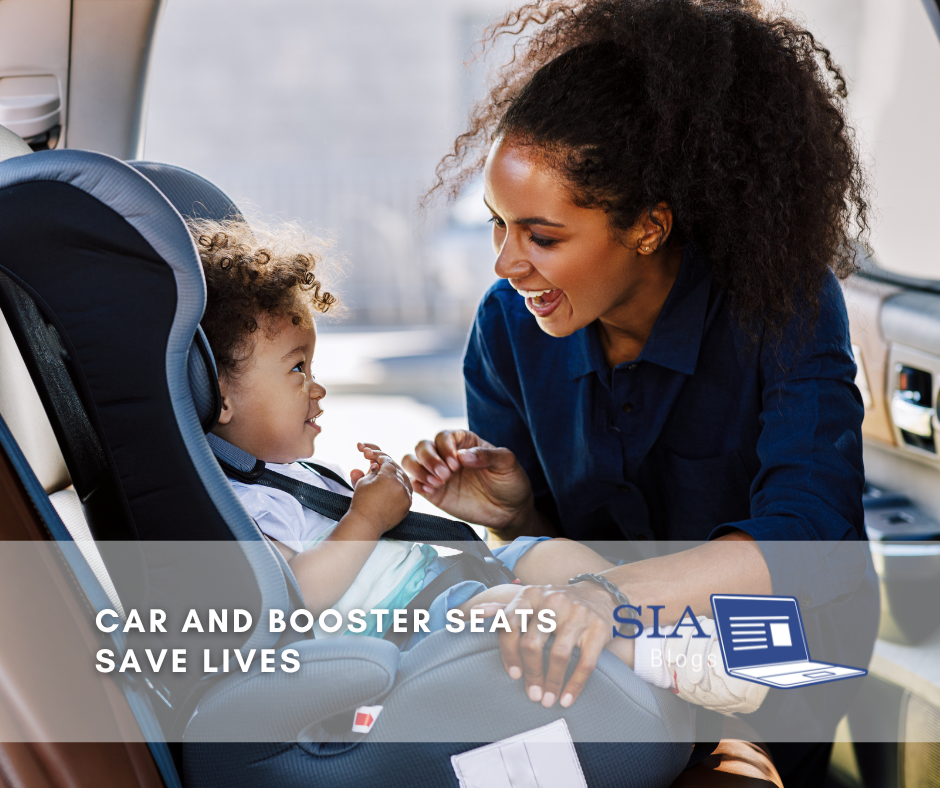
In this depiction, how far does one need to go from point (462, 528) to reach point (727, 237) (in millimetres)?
610

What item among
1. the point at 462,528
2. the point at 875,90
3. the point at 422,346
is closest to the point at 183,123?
the point at 422,346

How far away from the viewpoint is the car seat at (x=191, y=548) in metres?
0.83

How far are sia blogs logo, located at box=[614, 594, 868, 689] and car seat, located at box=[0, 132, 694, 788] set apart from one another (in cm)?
8

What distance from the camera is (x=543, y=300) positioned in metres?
1.36

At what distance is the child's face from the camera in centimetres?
118

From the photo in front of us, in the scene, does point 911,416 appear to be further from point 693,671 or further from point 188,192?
point 188,192

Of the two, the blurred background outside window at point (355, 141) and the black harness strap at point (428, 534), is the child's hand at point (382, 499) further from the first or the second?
the blurred background outside window at point (355, 141)

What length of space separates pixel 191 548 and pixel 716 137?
0.93 metres

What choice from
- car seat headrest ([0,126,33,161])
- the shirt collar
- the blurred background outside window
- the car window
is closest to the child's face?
car seat headrest ([0,126,33,161])

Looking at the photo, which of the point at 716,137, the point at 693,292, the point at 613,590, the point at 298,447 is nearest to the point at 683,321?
the point at 693,292

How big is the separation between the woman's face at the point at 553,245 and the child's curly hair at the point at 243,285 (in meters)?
0.31

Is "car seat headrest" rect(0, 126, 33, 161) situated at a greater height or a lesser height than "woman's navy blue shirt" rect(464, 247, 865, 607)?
greater
